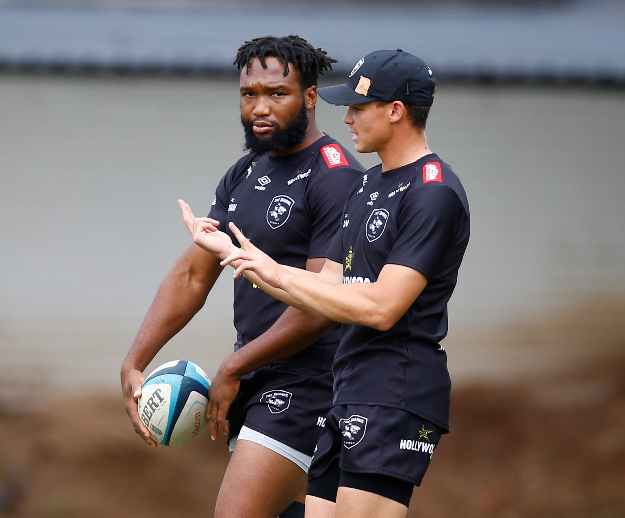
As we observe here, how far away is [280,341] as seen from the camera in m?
3.58

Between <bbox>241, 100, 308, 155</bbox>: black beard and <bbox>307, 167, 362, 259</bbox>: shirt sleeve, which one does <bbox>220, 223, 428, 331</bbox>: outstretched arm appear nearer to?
<bbox>307, 167, 362, 259</bbox>: shirt sleeve

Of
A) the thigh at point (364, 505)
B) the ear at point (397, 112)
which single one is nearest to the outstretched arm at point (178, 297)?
the ear at point (397, 112)

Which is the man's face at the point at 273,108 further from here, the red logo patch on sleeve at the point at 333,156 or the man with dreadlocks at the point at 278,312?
the red logo patch on sleeve at the point at 333,156

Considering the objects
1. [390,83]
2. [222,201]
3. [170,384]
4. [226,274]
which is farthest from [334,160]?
[226,274]

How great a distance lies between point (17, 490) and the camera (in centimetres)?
702

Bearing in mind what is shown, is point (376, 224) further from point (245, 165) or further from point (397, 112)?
point (245, 165)

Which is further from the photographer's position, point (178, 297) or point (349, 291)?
point (178, 297)

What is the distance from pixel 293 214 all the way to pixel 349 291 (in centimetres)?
81

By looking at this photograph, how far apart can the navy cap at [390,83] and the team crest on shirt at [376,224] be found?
1.19ft

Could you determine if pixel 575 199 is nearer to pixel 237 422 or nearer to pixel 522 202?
pixel 522 202

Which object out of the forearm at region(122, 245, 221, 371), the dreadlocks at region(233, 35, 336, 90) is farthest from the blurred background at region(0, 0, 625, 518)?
the dreadlocks at region(233, 35, 336, 90)

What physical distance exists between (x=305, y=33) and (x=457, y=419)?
3.07 meters

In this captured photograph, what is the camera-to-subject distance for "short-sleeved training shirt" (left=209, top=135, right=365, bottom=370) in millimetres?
3699

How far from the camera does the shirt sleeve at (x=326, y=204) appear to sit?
3664 mm
